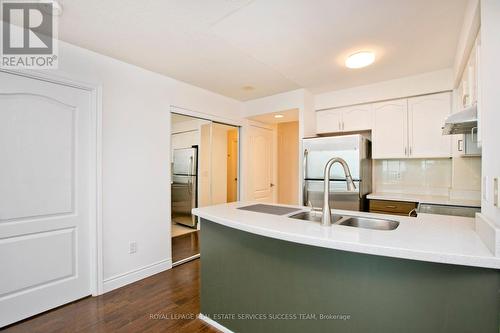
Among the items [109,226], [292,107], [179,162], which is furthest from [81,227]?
[292,107]

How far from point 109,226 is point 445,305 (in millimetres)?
2776

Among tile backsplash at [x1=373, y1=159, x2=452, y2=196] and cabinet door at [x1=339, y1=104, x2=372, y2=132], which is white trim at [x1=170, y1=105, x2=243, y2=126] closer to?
cabinet door at [x1=339, y1=104, x2=372, y2=132]

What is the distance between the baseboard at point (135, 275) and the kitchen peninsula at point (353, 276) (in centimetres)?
127

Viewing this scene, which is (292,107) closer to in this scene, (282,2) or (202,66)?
(202,66)

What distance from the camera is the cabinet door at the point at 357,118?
3.46 m

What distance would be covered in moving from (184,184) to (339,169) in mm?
2140

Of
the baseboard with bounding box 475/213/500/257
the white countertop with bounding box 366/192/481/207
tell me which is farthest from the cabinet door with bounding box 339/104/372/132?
the baseboard with bounding box 475/213/500/257

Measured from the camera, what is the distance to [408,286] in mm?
1143

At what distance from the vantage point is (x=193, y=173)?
11.3ft

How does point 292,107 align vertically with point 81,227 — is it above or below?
above

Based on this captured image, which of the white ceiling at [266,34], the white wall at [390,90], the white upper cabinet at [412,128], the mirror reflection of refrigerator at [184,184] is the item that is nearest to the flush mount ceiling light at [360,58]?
the white ceiling at [266,34]

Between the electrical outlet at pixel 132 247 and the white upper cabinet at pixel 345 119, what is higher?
the white upper cabinet at pixel 345 119

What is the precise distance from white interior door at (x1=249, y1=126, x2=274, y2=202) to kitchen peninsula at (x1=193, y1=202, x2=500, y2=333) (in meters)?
2.56

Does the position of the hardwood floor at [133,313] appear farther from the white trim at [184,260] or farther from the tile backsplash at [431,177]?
the tile backsplash at [431,177]
